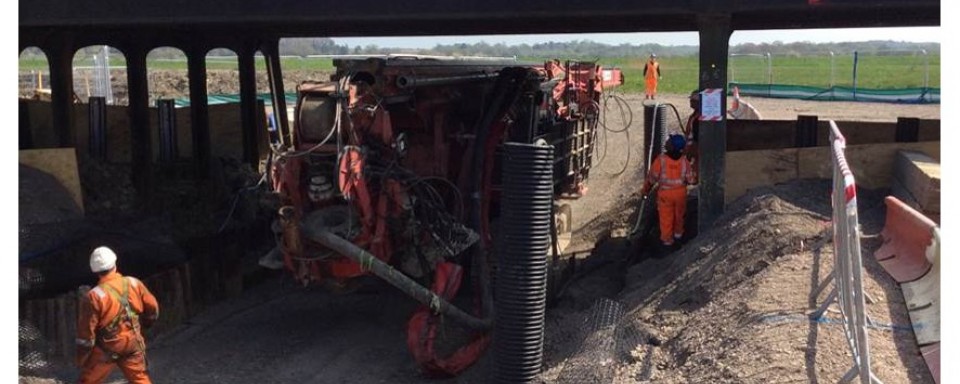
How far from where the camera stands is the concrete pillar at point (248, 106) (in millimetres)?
20875

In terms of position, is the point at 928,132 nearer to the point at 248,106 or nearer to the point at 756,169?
the point at 756,169

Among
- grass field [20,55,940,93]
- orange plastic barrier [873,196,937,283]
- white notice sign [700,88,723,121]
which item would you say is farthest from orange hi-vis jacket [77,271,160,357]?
grass field [20,55,940,93]

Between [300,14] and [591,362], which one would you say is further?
[300,14]

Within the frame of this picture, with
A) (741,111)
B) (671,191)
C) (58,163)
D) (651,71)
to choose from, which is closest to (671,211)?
(671,191)

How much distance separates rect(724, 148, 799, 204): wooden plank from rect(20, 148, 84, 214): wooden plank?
28.8 ft

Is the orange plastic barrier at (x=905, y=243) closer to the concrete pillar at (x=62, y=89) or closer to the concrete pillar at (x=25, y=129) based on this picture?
the concrete pillar at (x=62, y=89)

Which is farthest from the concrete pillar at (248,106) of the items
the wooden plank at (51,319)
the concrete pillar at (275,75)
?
the wooden plank at (51,319)

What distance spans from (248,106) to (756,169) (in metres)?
11.4

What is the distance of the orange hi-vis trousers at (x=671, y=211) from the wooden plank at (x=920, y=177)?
9.19 feet

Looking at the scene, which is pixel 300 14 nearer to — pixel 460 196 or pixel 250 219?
pixel 460 196

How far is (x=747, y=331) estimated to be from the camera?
8727 mm

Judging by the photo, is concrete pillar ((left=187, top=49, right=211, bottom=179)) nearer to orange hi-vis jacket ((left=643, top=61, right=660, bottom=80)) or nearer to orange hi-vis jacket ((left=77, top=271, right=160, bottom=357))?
orange hi-vis jacket ((left=77, top=271, right=160, bottom=357))

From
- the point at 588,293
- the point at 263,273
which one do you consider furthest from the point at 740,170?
the point at 263,273

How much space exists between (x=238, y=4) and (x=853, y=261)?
9040mm
